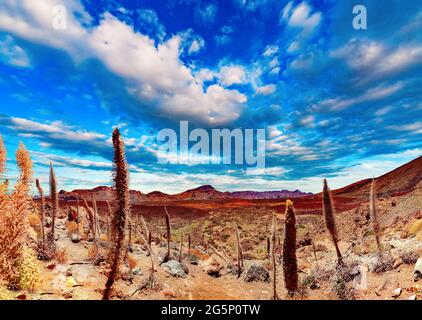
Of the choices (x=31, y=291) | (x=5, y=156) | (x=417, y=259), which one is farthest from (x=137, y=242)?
(x=417, y=259)

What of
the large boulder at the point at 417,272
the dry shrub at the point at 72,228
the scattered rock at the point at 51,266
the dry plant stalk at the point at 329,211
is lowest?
the scattered rock at the point at 51,266

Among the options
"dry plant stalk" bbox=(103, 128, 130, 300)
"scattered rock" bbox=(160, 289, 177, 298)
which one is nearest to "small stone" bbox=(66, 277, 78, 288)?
Result: "scattered rock" bbox=(160, 289, 177, 298)

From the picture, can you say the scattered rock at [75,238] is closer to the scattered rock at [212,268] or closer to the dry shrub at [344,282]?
the scattered rock at [212,268]

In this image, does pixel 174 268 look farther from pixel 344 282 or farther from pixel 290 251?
pixel 290 251

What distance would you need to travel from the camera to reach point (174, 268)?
16.2 m

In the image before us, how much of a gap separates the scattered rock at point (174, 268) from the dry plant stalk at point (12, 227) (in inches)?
342

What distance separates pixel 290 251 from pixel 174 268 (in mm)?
10641

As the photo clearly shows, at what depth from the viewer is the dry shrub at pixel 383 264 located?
1182 cm

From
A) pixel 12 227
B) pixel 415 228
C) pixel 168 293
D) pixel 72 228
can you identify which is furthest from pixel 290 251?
pixel 72 228

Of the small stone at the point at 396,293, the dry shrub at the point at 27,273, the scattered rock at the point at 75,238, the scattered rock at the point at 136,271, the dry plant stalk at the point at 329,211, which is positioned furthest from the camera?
the scattered rock at the point at 75,238

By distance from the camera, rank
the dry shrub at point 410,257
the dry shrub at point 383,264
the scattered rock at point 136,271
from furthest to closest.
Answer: the scattered rock at point 136,271, the dry shrub at point 383,264, the dry shrub at point 410,257

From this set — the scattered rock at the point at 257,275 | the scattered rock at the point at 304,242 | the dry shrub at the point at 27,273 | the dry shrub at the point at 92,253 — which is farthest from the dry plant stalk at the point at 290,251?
the scattered rock at the point at 304,242
